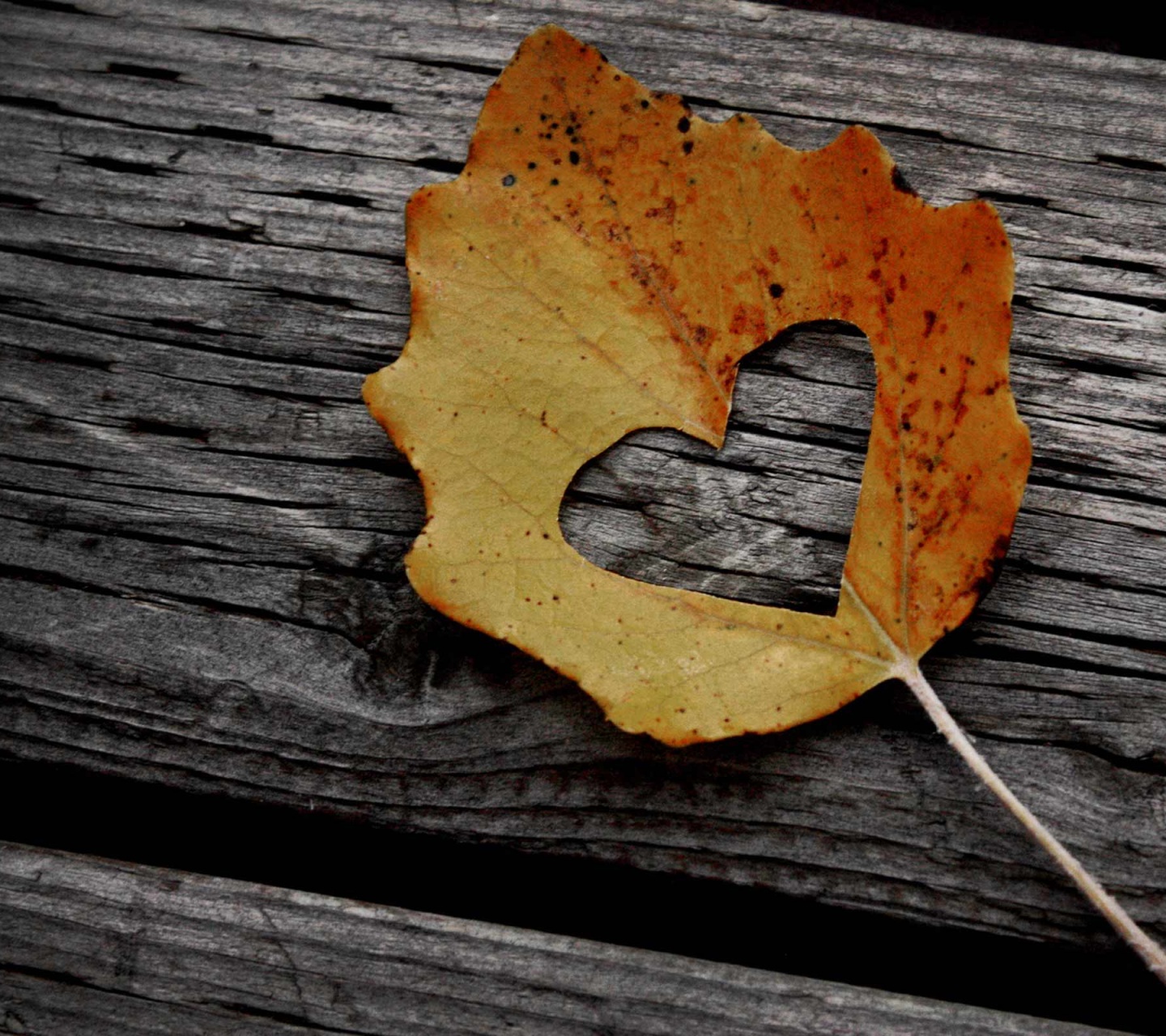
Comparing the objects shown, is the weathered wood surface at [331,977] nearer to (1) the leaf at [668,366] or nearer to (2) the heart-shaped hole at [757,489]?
(1) the leaf at [668,366]

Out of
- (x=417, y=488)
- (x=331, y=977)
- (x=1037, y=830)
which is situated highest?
(x=417, y=488)

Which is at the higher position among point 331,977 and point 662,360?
point 662,360

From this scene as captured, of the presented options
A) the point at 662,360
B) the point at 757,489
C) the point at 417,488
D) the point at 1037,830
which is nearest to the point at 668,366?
the point at 662,360

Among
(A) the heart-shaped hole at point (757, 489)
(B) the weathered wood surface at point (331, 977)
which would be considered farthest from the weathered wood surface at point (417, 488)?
(B) the weathered wood surface at point (331, 977)

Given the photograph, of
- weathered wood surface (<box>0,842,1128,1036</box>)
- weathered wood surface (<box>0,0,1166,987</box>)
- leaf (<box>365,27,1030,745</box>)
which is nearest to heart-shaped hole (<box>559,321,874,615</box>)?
weathered wood surface (<box>0,0,1166,987</box>)

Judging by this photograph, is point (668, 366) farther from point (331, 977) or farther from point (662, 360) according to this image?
point (331, 977)

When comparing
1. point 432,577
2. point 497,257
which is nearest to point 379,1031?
point 432,577

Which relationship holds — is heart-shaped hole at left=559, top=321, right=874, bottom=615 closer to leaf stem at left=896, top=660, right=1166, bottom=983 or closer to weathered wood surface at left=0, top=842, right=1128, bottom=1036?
leaf stem at left=896, top=660, right=1166, bottom=983
